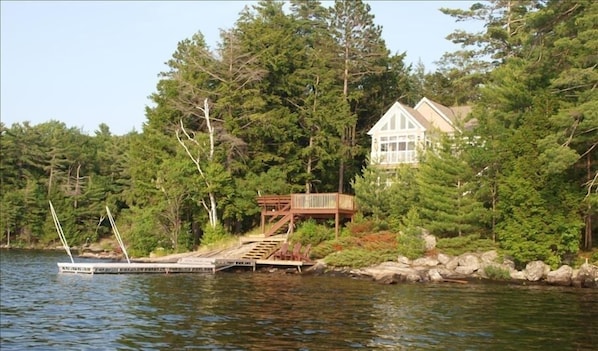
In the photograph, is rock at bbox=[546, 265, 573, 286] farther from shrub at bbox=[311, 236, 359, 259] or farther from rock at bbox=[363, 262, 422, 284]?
shrub at bbox=[311, 236, 359, 259]

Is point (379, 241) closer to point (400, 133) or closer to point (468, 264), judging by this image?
point (468, 264)

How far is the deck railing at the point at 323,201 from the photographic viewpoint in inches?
1326

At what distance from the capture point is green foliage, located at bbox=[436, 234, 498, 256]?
29.3 meters

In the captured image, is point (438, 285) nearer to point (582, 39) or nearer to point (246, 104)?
point (582, 39)

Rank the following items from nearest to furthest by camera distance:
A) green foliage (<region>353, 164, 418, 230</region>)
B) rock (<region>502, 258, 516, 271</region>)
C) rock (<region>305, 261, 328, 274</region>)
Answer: rock (<region>502, 258, 516, 271</region>) → rock (<region>305, 261, 328, 274</region>) → green foliage (<region>353, 164, 418, 230</region>)

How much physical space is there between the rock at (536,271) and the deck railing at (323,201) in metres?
11.0

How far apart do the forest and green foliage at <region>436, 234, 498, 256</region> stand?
487mm

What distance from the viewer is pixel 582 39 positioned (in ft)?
82.6

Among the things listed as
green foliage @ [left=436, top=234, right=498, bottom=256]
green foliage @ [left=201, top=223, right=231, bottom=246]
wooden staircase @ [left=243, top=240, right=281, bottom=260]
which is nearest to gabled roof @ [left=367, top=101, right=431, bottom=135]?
green foliage @ [left=436, top=234, right=498, bottom=256]

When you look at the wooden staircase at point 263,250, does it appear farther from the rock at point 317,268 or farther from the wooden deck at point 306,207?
the rock at point 317,268

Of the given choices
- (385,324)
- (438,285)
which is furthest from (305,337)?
(438,285)

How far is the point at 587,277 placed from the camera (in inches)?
983

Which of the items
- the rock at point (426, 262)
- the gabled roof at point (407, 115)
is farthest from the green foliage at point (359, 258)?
the gabled roof at point (407, 115)

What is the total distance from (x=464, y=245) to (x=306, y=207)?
9.44 meters
